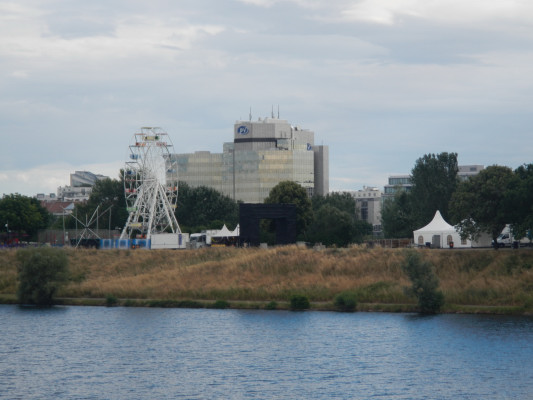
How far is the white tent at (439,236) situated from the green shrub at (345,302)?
109 ft

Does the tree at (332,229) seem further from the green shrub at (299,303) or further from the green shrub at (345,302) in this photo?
the green shrub at (345,302)

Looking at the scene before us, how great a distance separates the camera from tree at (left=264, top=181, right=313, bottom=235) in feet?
521

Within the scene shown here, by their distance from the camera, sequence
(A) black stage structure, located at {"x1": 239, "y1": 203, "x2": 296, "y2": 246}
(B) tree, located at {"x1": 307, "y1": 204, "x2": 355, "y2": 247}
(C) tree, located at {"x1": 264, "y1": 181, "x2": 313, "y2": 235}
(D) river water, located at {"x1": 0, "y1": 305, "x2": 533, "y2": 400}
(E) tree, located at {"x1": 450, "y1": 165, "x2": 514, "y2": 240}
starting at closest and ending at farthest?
(D) river water, located at {"x1": 0, "y1": 305, "x2": 533, "y2": 400} → (E) tree, located at {"x1": 450, "y1": 165, "x2": 514, "y2": 240} → (A) black stage structure, located at {"x1": 239, "y1": 203, "x2": 296, "y2": 246} → (B) tree, located at {"x1": 307, "y1": 204, "x2": 355, "y2": 247} → (C) tree, located at {"x1": 264, "y1": 181, "x2": 313, "y2": 235}

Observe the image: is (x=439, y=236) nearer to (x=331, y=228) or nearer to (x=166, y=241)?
(x=331, y=228)

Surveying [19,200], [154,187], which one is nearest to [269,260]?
[154,187]

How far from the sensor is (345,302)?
8469 centimetres

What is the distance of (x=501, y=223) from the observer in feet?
321

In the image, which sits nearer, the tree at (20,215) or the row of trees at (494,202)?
the row of trees at (494,202)

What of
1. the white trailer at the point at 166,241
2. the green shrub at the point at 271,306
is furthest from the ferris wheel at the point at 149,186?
the green shrub at the point at 271,306

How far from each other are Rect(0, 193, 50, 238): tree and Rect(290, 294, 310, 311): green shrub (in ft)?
294

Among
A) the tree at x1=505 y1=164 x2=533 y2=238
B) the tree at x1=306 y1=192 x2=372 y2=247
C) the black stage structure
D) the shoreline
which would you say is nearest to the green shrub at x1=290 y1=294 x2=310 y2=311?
the shoreline

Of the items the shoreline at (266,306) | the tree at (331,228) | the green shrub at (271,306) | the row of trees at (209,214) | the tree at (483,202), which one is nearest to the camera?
the shoreline at (266,306)

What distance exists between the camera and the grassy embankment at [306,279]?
279ft

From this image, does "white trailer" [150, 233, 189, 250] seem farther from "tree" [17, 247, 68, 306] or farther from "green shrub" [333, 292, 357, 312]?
"green shrub" [333, 292, 357, 312]
